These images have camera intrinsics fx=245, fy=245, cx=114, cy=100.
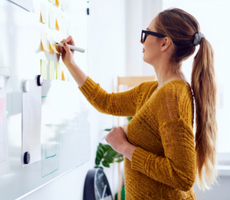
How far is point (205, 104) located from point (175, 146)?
0.25m

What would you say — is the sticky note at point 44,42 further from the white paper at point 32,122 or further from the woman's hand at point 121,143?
the woman's hand at point 121,143

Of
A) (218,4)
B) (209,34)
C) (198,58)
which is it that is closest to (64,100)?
(198,58)

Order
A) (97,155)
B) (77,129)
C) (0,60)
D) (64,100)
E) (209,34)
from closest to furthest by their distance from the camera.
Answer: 1. (0,60)
2. (64,100)
3. (77,129)
4. (97,155)
5. (209,34)

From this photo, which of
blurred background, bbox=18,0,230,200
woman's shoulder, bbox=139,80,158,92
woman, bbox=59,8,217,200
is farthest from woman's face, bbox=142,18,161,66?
blurred background, bbox=18,0,230,200

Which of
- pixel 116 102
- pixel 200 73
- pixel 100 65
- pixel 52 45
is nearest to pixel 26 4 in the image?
pixel 52 45

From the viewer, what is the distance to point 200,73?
3.24 feet

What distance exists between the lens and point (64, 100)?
118 centimetres

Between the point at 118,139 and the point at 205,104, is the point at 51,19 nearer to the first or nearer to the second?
the point at 118,139

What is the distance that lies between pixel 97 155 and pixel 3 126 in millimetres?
→ 1099

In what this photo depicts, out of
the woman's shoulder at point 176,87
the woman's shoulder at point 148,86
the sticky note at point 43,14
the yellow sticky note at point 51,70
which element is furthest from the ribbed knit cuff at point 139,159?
the sticky note at point 43,14

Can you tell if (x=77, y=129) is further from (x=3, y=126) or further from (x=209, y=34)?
(x=209, y=34)

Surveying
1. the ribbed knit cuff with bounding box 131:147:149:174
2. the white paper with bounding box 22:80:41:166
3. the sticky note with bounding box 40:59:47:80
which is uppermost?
the sticky note with bounding box 40:59:47:80

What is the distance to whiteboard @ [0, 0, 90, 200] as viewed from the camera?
0.77 metres

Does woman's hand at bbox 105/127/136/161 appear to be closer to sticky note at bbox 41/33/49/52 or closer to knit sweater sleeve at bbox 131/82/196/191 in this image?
knit sweater sleeve at bbox 131/82/196/191
